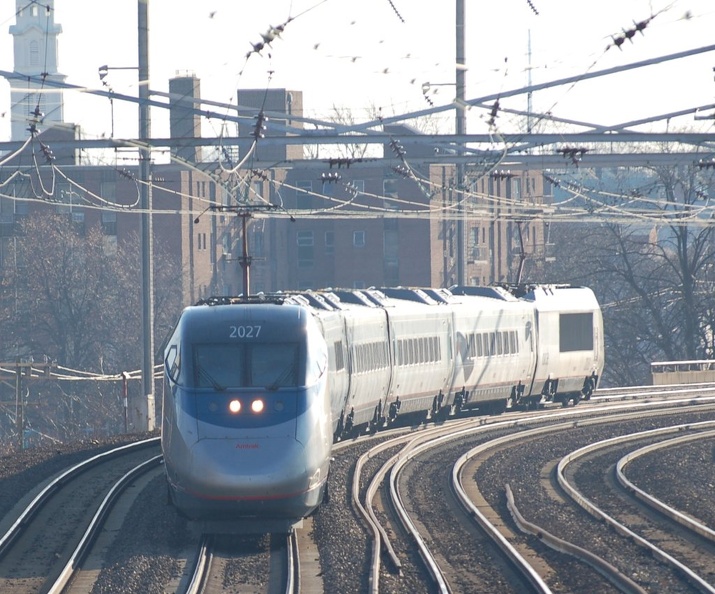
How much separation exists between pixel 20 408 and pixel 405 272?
48291 mm

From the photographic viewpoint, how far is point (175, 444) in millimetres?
14703

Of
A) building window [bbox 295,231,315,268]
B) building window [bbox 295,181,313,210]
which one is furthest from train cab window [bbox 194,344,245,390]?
building window [bbox 295,231,315,268]

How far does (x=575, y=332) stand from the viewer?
38031 millimetres

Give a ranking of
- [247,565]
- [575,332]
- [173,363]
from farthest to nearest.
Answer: [575,332] < [173,363] < [247,565]

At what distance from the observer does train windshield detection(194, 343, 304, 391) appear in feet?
48.6

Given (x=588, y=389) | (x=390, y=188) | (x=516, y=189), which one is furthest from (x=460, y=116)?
(x=516, y=189)

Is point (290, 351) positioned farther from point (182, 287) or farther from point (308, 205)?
point (308, 205)

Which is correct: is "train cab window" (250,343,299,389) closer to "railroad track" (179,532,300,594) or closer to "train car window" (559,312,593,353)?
"railroad track" (179,532,300,594)

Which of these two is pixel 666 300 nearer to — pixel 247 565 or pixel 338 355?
pixel 338 355

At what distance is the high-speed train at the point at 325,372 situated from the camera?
14.3 metres

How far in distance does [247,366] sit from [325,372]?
1.09m

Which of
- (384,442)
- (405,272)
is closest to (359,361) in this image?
(384,442)

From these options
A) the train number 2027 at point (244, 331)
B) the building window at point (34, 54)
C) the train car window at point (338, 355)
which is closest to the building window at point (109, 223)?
the train car window at point (338, 355)

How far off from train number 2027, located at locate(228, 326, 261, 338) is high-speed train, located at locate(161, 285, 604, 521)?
0.8 inches
